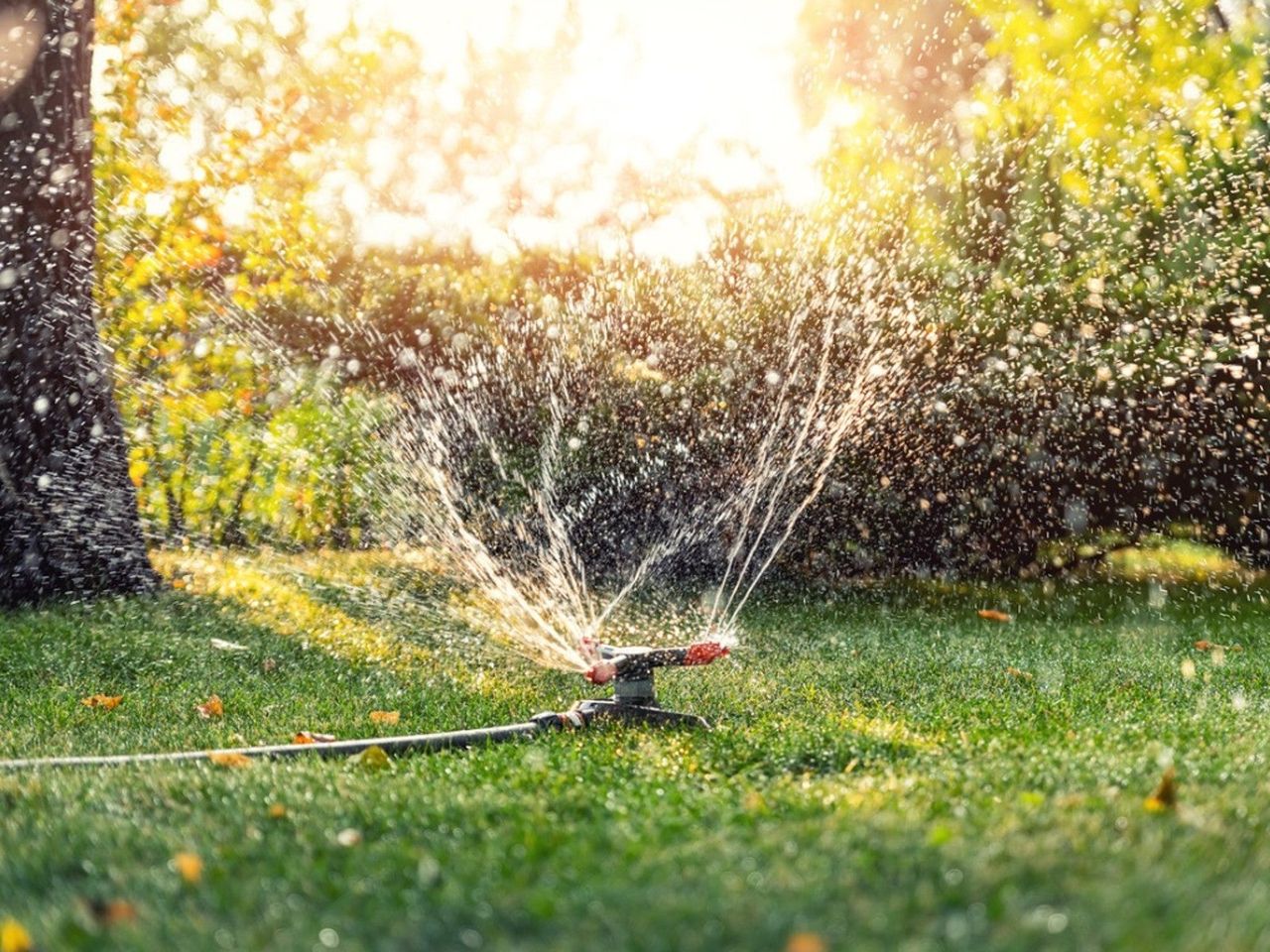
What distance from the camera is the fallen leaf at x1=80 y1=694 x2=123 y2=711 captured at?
4824 millimetres

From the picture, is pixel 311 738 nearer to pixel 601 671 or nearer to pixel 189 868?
pixel 601 671

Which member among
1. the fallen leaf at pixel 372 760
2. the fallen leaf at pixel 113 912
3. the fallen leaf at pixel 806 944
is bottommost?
the fallen leaf at pixel 372 760

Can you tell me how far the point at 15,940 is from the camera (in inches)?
77.6

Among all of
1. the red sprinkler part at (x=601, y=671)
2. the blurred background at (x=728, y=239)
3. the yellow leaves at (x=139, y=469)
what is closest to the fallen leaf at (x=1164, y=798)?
the red sprinkler part at (x=601, y=671)

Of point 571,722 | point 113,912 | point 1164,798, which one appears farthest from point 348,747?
point 1164,798

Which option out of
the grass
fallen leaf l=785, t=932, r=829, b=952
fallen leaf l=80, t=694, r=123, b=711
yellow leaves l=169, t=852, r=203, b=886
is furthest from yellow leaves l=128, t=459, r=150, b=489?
fallen leaf l=785, t=932, r=829, b=952

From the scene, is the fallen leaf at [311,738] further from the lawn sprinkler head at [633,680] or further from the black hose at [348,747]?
the lawn sprinkler head at [633,680]

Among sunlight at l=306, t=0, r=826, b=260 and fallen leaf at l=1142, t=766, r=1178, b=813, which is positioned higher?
sunlight at l=306, t=0, r=826, b=260

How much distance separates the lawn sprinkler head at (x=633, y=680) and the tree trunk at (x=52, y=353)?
15.2ft

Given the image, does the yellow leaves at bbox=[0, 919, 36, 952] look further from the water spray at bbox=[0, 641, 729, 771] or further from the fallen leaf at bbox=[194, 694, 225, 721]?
the fallen leaf at bbox=[194, 694, 225, 721]

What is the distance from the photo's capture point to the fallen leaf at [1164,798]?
8.65ft

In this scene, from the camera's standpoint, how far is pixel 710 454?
31.1ft

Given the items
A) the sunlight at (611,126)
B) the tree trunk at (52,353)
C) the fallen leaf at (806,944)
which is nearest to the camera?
the fallen leaf at (806,944)

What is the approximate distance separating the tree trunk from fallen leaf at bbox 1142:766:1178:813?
6512mm
